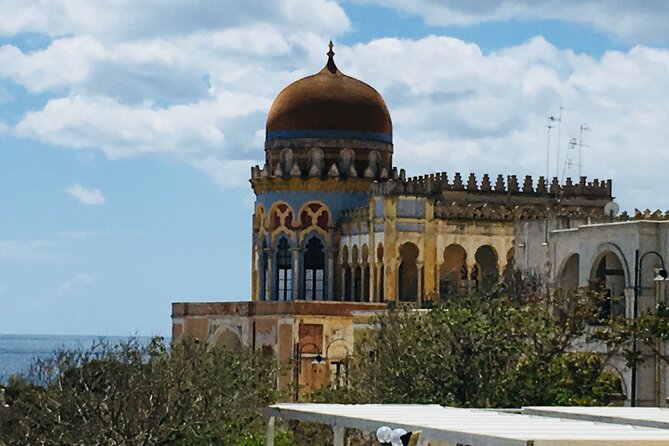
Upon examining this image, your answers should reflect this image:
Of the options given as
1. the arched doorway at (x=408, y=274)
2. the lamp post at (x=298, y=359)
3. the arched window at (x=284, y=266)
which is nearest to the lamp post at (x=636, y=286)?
the lamp post at (x=298, y=359)

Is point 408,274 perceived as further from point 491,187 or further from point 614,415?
point 614,415

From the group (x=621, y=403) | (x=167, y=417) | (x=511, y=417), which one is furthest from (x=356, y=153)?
(x=511, y=417)

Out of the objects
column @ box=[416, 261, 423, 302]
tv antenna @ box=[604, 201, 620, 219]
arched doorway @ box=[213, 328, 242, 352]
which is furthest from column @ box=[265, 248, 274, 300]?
tv antenna @ box=[604, 201, 620, 219]

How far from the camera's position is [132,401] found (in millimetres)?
43812

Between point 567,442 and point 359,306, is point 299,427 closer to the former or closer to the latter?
point 359,306

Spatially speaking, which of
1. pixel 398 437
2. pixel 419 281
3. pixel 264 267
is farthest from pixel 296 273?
pixel 398 437

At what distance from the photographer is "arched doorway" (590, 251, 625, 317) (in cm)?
5603

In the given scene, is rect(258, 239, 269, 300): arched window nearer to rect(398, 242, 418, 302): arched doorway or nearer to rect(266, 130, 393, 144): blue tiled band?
rect(266, 130, 393, 144): blue tiled band

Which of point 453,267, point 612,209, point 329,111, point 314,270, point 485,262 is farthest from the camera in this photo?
point 314,270

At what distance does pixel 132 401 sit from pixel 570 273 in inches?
805

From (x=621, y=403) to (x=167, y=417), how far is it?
13.6m

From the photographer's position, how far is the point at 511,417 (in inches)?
1278

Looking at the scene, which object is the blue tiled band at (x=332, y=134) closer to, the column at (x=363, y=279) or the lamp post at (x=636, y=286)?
the column at (x=363, y=279)

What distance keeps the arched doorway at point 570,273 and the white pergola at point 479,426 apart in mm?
22778
